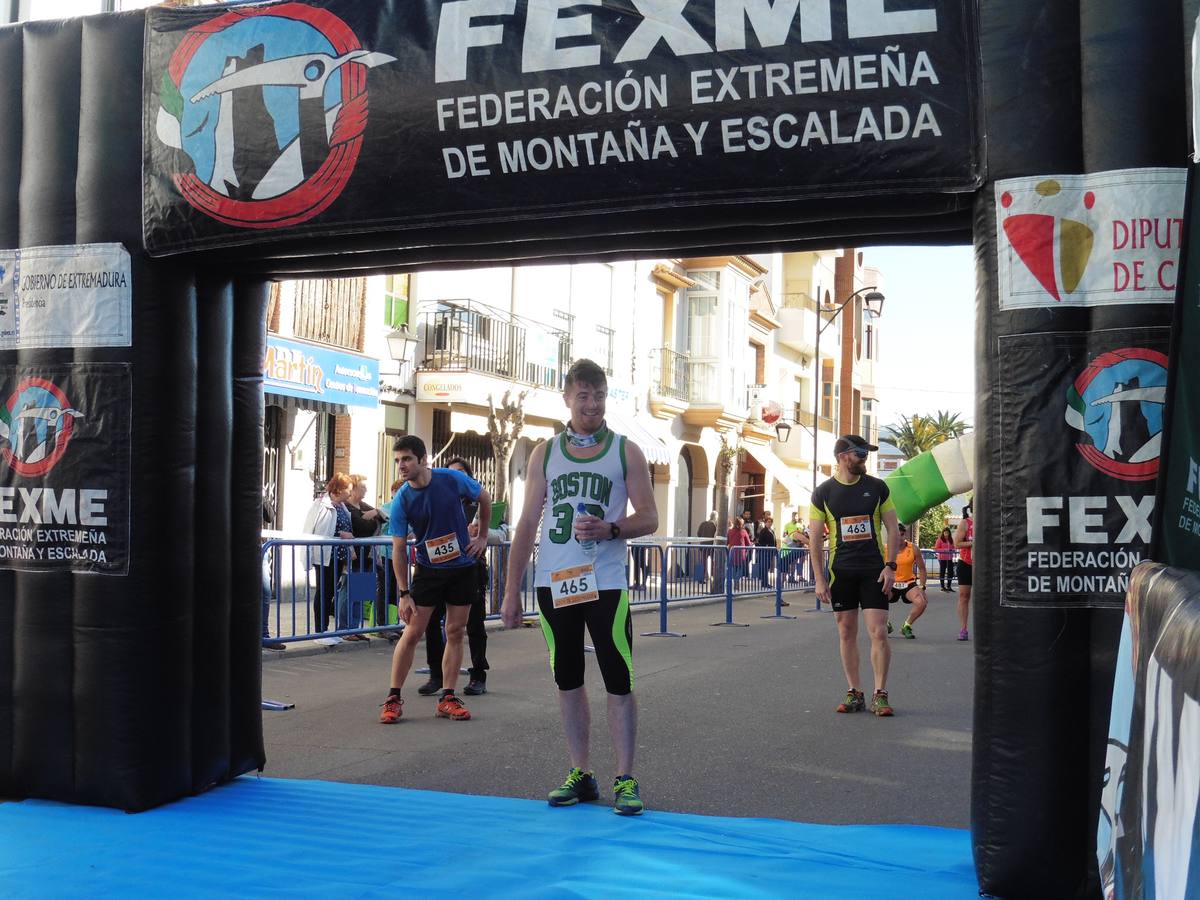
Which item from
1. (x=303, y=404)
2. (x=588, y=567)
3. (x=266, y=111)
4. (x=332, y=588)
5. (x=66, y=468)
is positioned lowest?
(x=332, y=588)

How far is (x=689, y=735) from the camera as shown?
25.5ft

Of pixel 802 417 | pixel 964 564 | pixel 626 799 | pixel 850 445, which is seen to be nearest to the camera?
pixel 626 799

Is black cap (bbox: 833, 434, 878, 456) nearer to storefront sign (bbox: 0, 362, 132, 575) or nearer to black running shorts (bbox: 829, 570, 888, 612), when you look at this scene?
black running shorts (bbox: 829, 570, 888, 612)

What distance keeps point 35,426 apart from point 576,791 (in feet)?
→ 9.61

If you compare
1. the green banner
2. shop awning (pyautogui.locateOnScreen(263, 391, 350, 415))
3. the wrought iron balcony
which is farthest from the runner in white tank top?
the wrought iron balcony

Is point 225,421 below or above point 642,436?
below

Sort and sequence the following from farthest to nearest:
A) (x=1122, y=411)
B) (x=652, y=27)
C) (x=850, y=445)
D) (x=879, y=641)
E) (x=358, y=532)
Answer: (x=358, y=532), (x=850, y=445), (x=879, y=641), (x=652, y=27), (x=1122, y=411)

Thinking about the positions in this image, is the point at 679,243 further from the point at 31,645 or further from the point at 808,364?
the point at 808,364

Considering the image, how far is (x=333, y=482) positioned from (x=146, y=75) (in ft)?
24.5

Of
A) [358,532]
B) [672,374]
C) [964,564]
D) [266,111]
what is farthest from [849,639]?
[672,374]

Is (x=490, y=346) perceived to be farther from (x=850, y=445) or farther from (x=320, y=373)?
(x=850, y=445)

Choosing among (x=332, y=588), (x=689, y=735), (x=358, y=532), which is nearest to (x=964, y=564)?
(x=358, y=532)

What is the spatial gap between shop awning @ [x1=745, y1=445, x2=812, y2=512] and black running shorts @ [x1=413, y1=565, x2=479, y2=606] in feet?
100

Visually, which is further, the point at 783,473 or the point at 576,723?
the point at 783,473
